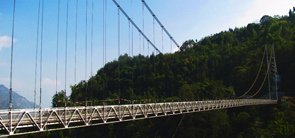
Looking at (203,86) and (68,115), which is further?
(203,86)

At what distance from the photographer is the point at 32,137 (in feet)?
227

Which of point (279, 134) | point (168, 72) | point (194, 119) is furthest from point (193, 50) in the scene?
point (279, 134)

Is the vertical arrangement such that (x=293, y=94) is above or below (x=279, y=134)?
above

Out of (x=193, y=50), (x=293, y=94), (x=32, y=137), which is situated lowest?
(x=32, y=137)

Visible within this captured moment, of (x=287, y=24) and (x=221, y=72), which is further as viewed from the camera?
(x=287, y=24)

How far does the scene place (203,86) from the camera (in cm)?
7906

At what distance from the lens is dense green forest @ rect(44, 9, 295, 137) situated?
63875 mm

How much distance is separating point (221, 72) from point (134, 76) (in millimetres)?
22109

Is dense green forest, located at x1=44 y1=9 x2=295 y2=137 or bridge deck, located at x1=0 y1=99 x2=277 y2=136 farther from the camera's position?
dense green forest, located at x1=44 y1=9 x2=295 y2=137

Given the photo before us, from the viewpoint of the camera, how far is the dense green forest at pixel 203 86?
2515 inches

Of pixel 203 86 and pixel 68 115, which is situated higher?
pixel 203 86

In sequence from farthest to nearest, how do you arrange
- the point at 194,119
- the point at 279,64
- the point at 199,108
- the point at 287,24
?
the point at 287,24 < the point at 279,64 < the point at 194,119 < the point at 199,108

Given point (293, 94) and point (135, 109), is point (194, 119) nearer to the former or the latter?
point (293, 94)

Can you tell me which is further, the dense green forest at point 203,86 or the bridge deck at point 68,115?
the dense green forest at point 203,86
